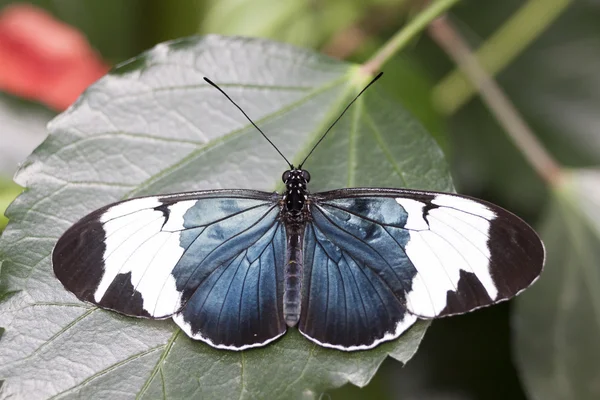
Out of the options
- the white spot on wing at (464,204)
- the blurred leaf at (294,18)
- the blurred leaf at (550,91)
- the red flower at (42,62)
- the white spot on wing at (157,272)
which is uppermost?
the blurred leaf at (550,91)

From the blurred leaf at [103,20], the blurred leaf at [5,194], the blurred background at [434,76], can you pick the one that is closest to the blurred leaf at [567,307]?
the blurred background at [434,76]

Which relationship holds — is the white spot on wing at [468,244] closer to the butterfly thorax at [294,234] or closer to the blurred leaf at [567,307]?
the butterfly thorax at [294,234]

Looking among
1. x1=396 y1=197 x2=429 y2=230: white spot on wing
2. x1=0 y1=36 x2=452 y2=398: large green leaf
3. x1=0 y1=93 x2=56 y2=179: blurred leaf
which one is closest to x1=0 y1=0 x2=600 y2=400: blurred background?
x1=0 y1=93 x2=56 y2=179: blurred leaf

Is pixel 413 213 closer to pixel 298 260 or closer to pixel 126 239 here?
pixel 298 260

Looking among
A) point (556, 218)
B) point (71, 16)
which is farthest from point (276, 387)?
point (71, 16)

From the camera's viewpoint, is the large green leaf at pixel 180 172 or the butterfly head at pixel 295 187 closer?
the large green leaf at pixel 180 172

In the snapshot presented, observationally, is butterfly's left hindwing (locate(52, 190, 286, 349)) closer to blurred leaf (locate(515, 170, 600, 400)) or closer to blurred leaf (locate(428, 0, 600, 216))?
blurred leaf (locate(515, 170, 600, 400))
